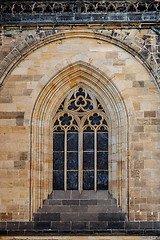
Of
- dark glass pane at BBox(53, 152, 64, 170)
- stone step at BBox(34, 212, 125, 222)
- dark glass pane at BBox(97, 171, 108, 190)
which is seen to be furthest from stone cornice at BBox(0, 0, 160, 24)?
stone step at BBox(34, 212, 125, 222)

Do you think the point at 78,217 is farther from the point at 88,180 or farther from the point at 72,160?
the point at 72,160

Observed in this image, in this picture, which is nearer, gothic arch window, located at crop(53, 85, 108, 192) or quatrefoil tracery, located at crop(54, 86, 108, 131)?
gothic arch window, located at crop(53, 85, 108, 192)

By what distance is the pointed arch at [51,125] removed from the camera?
15.9 metres

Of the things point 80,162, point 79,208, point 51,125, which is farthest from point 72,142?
point 79,208

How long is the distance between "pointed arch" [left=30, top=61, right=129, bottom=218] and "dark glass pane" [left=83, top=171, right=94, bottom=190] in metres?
0.58

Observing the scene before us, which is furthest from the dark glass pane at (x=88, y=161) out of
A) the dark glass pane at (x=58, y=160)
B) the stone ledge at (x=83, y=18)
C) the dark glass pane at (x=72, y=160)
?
the stone ledge at (x=83, y=18)

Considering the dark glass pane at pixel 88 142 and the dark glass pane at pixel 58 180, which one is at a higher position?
the dark glass pane at pixel 88 142

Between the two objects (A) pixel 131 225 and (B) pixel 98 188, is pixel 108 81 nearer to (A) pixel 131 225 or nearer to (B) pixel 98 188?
(B) pixel 98 188

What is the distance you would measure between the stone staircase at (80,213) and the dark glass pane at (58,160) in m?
0.88

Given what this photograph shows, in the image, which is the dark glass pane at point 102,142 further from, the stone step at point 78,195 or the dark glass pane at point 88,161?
the stone step at point 78,195

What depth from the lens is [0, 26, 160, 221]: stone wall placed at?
51.4 feet

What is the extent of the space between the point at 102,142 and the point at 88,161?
0.74m

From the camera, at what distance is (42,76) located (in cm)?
1620

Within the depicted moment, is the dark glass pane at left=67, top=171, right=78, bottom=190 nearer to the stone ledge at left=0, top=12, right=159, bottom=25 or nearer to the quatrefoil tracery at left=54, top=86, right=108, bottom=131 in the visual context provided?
the quatrefoil tracery at left=54, top=86, right=108, bottom=131
